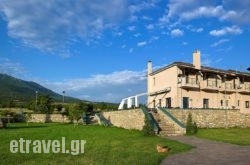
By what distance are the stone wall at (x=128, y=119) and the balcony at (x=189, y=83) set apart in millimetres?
8932

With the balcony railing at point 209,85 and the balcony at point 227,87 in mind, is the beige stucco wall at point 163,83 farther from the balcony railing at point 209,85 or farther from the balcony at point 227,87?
the balcony at point 227,87

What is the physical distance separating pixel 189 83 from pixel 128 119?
1223cm

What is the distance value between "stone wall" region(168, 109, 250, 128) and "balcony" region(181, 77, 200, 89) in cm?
783

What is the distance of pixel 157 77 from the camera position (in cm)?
4866

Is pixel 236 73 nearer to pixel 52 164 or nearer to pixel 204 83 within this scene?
pixel 204 83

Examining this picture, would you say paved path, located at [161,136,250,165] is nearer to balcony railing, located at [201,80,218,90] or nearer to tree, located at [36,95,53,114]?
balcony railing, located at [201,80,218,90]

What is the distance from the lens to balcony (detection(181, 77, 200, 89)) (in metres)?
42.8

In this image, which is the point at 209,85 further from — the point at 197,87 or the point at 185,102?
the point at 185,102

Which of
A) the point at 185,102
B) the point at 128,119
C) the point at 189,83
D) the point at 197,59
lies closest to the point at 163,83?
the point at 189,83

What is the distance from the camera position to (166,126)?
27.7 m

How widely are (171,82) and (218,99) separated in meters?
7.47

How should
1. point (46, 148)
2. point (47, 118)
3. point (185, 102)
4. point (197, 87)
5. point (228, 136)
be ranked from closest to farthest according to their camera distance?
1. point (46, 148)
2. point (228, 136)
3. point (185, 102)
4. point (197, 87)
5. point (47, 118)

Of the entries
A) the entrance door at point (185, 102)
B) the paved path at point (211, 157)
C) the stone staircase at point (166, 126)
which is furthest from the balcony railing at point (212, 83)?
the paved path at point (211, 157)

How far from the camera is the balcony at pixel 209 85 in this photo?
1783 inches
